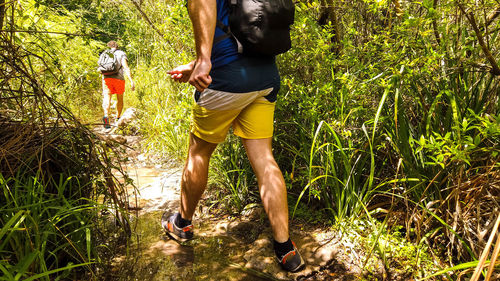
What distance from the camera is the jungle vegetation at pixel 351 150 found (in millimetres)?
1673

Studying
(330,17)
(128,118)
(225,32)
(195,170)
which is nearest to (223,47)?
(225,32)

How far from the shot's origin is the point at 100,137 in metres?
2.08

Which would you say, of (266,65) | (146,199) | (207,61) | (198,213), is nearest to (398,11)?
(266,65)

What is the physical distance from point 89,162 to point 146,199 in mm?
1244

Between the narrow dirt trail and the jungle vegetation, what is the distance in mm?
143

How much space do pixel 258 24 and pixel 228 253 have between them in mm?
1495

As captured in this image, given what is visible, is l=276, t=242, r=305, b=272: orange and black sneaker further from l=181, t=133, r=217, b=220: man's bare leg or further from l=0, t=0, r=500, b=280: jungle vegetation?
l=181, t=133, r=217, b=220: man's bare leg

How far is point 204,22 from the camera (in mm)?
1716

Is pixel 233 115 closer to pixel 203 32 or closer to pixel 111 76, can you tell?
pixel 203 32

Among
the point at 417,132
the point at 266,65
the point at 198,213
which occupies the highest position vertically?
the point at 266,65

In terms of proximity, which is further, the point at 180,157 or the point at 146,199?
the point at 180,157

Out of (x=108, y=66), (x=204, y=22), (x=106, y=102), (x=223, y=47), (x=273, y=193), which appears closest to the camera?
(x=204, y=22)

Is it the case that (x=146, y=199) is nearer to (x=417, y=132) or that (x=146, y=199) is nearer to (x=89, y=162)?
(x=89, y=162)

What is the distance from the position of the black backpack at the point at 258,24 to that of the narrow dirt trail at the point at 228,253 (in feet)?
3.43
